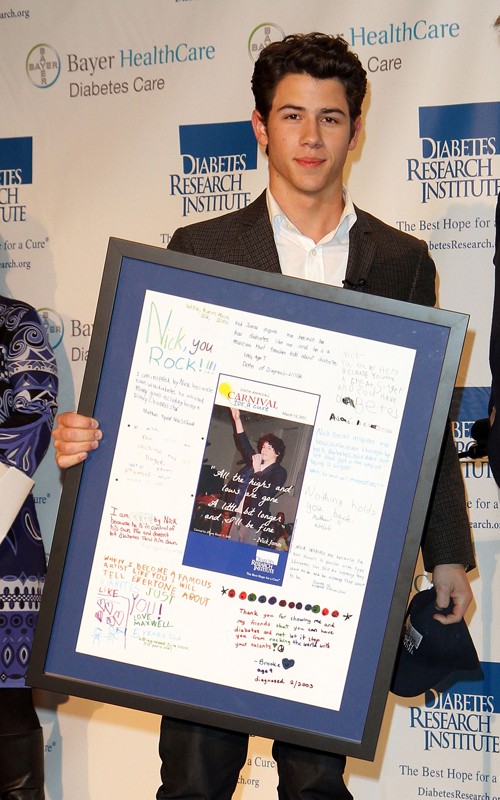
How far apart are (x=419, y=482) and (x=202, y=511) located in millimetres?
409

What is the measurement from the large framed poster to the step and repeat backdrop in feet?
3.28

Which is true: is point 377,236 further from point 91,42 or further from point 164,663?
point 91,42

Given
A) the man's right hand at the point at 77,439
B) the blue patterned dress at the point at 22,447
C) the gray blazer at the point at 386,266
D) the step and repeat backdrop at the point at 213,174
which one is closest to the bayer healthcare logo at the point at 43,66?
the step and repeat backdrop at the point at 213,174

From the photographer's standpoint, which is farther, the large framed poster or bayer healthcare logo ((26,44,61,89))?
bayer healthcare logo ((26,44,61,89))

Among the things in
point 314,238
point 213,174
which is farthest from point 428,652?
point 213,174

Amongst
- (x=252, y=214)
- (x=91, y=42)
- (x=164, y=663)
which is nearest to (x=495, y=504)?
(x=252, y=214)

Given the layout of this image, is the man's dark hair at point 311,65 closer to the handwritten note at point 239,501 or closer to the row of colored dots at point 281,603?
the handwritten note at point 239,501

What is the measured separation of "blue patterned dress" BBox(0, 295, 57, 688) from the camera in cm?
251

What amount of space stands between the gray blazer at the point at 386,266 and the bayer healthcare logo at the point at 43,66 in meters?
1.30

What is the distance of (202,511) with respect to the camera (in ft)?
5.79

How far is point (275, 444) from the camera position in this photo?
175 cm

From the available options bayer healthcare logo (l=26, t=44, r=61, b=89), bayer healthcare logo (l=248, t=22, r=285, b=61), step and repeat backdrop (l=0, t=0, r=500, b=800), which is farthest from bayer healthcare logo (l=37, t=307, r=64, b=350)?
bayer healthcare logo (l=248, t=22, r=285, b=61)

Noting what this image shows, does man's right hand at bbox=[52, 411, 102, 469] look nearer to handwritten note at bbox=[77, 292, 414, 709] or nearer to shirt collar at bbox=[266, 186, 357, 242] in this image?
handwritten note at bbox=[77, 292, 414, 709]

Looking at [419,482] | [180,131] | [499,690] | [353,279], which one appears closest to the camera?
[419,482]
